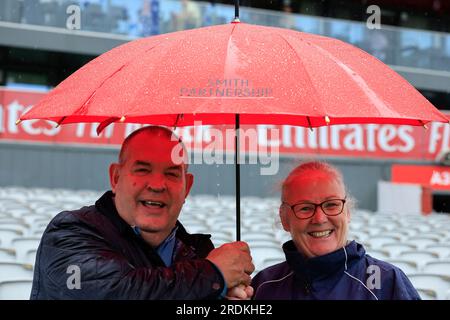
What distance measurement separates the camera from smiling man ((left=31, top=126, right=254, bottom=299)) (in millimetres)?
1762

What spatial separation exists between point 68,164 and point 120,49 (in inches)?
484

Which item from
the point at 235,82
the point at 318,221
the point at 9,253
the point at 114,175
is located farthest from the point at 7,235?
the point at 235,82

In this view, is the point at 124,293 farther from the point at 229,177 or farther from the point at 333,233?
the point at 229,177

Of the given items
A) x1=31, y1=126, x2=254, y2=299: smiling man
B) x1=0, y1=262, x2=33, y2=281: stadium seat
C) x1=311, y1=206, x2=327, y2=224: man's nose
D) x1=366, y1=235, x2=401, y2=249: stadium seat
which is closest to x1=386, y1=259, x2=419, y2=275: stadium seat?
x1=366, y1=235, x2=401, y2=249: stadium seat

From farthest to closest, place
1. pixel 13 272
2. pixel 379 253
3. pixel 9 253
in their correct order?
pixel 379 253, pixel 9 253, pixel 13 272

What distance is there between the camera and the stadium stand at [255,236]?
4.71m

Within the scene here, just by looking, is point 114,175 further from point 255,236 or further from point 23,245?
point 255,236

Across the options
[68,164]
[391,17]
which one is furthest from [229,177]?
[391,17]

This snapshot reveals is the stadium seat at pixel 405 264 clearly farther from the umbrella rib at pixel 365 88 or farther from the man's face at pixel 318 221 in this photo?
the umbrella rib at pixel 365 88

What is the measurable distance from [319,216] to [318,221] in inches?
0.7

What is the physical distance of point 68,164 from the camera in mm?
14172

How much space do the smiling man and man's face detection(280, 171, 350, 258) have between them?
0.27 metres

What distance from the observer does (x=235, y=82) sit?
189 cm

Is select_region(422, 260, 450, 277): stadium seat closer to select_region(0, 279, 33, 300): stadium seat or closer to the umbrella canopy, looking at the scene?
select_region(0, 279, 33, 300): stadium seat
